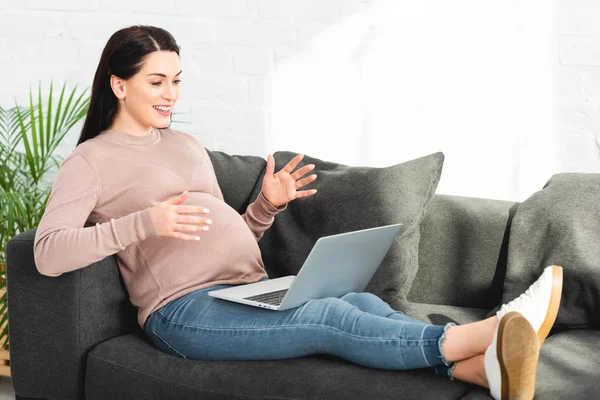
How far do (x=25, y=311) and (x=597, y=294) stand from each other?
1401 millimetres

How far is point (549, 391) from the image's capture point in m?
1.78

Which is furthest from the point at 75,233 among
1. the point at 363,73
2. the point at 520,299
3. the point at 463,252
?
the point at 363,73

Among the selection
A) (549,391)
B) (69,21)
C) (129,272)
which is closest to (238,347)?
(129,272)

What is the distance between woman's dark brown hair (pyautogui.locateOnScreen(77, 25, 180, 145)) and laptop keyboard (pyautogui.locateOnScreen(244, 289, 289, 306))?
63 centimetres

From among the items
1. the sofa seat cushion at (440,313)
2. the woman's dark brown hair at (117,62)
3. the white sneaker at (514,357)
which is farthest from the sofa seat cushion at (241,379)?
the woman's dark brown hair at (117,62)

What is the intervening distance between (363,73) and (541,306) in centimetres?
138

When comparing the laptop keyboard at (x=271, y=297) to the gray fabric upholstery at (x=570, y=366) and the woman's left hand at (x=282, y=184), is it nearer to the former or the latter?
the woman's left hand at (x=282, y=184)

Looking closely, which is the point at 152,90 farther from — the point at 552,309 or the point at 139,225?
the point at 552,309

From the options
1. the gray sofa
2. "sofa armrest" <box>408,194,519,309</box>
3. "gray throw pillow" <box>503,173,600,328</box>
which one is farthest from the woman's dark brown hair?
"gray throw pillow" <box>503,173,600,328</box>

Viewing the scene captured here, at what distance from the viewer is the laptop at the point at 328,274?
189 centimetres

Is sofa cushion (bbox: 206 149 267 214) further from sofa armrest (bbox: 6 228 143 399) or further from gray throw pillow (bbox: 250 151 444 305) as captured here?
A: sofa armrest (bbox: 6 228 143 399)

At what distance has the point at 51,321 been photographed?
6.89 feet

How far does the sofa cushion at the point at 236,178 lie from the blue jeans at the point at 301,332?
52 centimetres

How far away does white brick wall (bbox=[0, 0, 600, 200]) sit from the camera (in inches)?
110
